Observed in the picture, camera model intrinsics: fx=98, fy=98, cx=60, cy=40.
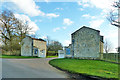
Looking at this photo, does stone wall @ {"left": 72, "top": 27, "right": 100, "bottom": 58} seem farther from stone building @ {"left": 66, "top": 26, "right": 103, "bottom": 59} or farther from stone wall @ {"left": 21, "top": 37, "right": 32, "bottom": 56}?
stone wall @ {"left": 21, "top": 37, "right": 32, "bottom": 56}

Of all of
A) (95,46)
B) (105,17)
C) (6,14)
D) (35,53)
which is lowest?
(35,53)

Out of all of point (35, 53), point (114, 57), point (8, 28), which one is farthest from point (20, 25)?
point (114, 57)

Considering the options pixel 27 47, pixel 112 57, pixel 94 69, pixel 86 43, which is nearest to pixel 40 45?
pixel 27 47

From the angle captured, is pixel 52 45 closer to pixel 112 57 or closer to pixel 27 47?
pixel 27 47

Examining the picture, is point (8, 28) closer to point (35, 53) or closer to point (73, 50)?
point (35, 53)

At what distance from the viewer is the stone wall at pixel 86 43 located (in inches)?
661

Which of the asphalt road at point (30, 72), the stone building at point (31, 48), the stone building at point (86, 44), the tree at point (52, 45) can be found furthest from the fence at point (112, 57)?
the tree at point (52, 45)

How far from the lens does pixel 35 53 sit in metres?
26.4

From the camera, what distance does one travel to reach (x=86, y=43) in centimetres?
1772

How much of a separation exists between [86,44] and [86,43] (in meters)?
0.18

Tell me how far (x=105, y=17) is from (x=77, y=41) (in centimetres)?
640

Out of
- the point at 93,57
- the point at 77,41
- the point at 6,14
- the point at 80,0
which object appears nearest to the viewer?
the point at 80,0

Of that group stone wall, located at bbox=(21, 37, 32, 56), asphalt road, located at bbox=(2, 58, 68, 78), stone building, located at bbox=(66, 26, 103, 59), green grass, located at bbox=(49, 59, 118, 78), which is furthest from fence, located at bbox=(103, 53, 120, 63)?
stone wall, located at bbox=(21, 37, 32, 56)

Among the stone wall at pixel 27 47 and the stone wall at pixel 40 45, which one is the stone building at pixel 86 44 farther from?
the stone wall at pixel 27 47
